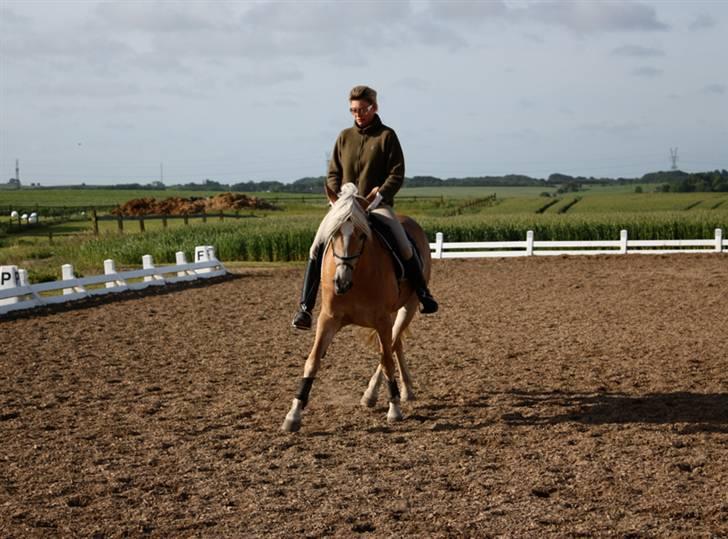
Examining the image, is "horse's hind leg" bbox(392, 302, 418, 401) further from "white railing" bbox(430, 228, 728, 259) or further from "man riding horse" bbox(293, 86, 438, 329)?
A: "white railing" bbox(430, 228, 728, 259)

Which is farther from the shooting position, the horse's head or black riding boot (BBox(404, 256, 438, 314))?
black riding boot (BBox(404, 256, 438, 314))

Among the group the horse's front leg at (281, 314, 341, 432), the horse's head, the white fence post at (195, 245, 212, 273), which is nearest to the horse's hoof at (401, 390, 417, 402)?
the horse's front leg at (281, 314, 341, 432)

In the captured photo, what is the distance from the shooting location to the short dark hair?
7.77m

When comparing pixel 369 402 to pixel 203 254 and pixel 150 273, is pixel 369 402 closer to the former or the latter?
pixel 150 273

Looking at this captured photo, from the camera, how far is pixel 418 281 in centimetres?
783

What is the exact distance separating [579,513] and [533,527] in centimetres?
38

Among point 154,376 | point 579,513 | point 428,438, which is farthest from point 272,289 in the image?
point 579,513

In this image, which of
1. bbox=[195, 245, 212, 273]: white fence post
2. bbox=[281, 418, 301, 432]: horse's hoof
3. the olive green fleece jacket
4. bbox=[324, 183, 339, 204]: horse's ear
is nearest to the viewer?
bbox=[281, 418, 301, 432]: horse's hoof

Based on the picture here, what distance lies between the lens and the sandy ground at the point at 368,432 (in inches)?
200

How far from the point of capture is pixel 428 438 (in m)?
6.87

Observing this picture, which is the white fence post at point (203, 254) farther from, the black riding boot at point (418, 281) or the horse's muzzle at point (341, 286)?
the horse's muzzle at point (341, 286)

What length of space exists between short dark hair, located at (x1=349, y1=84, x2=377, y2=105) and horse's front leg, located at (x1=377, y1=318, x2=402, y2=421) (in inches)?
76.6

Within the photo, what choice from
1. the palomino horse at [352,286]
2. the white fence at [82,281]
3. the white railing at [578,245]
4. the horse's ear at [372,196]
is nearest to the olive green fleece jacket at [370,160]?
the horse's ear at [372,196]

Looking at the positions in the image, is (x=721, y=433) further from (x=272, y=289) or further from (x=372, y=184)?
(x=272, y=289)
